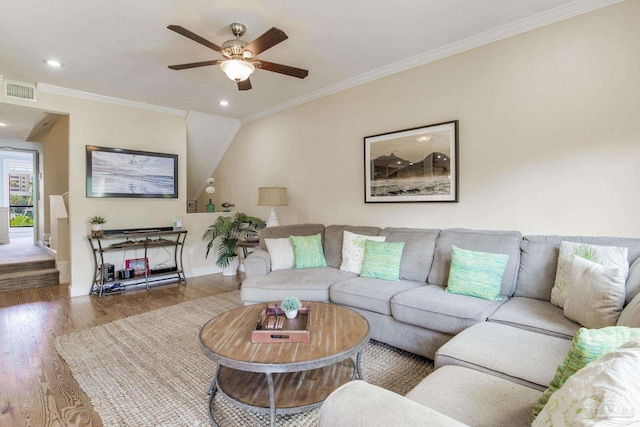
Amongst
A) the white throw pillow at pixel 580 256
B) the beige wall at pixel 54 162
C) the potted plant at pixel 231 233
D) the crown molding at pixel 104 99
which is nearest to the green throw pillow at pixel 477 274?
the white throw pillow at pixel 580 256

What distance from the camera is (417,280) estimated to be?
2930 millimetres

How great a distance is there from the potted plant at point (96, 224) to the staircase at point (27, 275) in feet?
4.26

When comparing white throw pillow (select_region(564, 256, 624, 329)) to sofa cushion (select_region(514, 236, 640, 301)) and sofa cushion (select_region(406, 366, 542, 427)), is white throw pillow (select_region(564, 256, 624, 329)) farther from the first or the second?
sofa cushion (select_region(406, 366, 542, 427))

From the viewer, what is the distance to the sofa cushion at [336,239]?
138 inches

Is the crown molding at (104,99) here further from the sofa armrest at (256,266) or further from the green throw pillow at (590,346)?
the green throw pillow at (590,346)

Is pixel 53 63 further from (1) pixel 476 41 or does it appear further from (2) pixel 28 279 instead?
(1) pixel 476 41

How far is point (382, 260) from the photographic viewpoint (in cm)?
300

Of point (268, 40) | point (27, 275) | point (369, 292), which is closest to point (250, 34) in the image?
point (268, 40)

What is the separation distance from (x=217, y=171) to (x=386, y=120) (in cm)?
384

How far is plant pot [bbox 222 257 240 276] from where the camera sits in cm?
538

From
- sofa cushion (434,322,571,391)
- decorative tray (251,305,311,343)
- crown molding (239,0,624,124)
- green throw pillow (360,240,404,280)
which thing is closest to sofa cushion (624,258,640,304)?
sofa cushion (434,322,571,391)

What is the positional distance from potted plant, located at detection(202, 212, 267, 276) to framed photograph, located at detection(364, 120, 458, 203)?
→ 209 cm

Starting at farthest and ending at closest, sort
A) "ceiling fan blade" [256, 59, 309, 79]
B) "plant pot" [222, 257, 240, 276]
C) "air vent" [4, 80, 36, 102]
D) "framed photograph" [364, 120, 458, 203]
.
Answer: "plant pot" [222, 257, 240, 276], "air vent" [4, 80, 36, 102], "framed photograph" [364, 120, 458, 203], "ceiling fan blade" [256, 59, 309, 79]

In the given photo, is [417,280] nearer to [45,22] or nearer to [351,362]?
[351,362]
